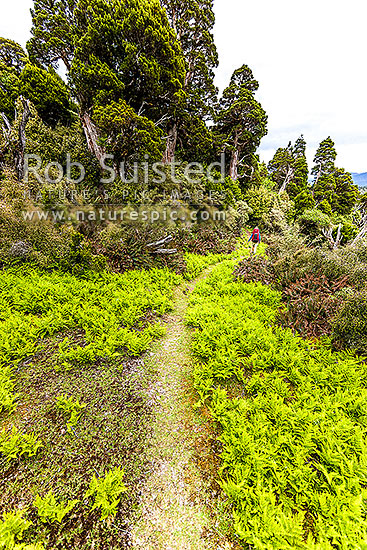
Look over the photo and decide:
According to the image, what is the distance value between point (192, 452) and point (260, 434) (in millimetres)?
964

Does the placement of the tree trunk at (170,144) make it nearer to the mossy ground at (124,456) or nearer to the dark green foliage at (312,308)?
the dark green foliage at (312,308)

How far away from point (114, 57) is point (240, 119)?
40.5 feet

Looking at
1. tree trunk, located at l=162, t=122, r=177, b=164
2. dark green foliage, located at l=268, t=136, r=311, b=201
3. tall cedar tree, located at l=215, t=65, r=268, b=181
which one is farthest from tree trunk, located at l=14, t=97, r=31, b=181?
dark green foliage, located at l=268, t=136, r=311, b=201

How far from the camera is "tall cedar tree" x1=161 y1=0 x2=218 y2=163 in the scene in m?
13.8

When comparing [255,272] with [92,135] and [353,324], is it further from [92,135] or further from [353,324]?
[92,135]

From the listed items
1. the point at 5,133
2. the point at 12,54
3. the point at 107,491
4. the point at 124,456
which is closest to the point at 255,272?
the point at 124,456

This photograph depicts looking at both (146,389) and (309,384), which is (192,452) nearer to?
(146,389)

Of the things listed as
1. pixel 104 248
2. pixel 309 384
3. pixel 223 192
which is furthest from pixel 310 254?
pixel 223 192

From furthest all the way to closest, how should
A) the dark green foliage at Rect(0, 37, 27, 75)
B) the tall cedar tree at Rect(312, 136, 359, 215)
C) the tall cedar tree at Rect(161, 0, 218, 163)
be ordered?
the tall cedar tree at Rect(312, 136, 359, 215) → the tall cedar tree at Rect(161, 0, 218, 163) → the dark green foliage at Rect(0, 37, 27, 75)

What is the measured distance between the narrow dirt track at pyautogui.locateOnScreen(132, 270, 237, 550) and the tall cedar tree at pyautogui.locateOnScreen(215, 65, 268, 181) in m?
19.5

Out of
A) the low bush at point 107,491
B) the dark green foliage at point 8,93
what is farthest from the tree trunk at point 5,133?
the low bush at point 107,491

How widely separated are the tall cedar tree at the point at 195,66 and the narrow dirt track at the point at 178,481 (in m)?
14.4

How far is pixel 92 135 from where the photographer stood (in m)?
9.95

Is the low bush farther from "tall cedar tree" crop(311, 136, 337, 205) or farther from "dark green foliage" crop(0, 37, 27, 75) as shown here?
"tall cedar tree" crop(311, 136, 337, 205)
